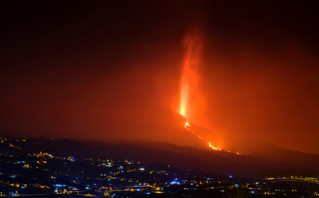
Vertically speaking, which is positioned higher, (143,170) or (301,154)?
(301,154)

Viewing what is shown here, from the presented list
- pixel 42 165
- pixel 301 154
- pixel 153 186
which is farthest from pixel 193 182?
pixel 301 154

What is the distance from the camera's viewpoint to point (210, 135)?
402 feet

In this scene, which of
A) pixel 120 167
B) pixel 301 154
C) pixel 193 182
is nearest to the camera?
pixel 193 182

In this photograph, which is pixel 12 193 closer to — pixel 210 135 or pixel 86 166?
pixel 86 166

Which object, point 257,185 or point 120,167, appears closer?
point 257,185

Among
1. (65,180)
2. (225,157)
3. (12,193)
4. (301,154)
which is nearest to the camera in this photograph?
(12,193)

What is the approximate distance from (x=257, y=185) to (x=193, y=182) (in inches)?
424

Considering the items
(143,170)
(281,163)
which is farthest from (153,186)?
(281,163)

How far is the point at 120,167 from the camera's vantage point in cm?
9581

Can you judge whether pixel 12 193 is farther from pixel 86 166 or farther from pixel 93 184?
pixel 86 166

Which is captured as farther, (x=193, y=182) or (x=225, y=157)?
(x=225, y=157)

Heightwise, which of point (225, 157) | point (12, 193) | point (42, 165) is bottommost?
point (12, 193)

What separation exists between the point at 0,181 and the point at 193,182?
32457 mm

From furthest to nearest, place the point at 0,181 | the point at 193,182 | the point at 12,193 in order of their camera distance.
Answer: the point at 193,182
the point at 0,181
the point at 12,193
